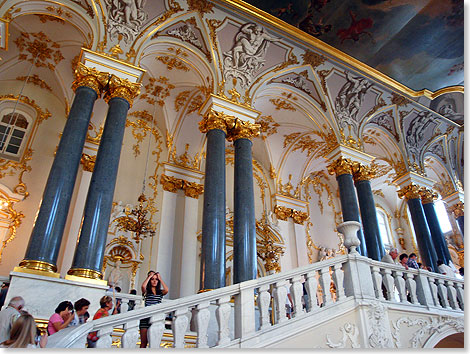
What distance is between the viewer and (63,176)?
242 inches

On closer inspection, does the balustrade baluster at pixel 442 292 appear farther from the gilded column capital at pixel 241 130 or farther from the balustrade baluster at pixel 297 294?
the gilded column capital at pixel 241 130

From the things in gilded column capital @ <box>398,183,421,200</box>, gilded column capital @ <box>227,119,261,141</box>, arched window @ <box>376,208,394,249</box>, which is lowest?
gilded column capital @ <box>227,119,261,141</box>

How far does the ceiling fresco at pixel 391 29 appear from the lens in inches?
376

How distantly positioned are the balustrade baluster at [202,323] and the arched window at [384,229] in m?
14.7

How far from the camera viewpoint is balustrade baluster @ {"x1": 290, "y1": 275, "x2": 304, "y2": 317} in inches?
187

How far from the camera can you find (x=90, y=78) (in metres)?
7.31

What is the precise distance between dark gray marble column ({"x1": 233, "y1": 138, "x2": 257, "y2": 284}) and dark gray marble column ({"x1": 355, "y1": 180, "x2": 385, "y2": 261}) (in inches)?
157

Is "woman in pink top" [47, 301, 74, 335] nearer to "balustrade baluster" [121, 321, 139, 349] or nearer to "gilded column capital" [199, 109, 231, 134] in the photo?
"balustrade baluster" [121, 321, 139, 349]

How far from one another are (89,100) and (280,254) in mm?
8026

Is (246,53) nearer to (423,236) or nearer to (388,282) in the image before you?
(388,282)

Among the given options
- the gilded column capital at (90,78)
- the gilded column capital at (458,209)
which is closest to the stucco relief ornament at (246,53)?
the gilded column capital at (90,78)

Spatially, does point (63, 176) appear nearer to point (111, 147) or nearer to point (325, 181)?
point (111, 147)

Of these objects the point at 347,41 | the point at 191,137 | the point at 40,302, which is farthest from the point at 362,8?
the point at 40,302

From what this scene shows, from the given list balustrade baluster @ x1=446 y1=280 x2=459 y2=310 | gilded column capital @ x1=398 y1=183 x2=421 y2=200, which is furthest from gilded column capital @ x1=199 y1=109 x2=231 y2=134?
gilded column capital @ x1=398 y1=183 x2=421 y2=200
